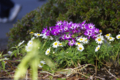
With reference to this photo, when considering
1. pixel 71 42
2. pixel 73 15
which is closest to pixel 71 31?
pixel 71 42

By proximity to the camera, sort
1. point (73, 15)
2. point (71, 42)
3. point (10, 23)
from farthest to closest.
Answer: point (10, 23) → point (73, 15) → point (71, 42)

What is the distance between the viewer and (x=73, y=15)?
3266 millimetres

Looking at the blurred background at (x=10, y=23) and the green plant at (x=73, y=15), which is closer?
the green plant at (x=73, y=15)

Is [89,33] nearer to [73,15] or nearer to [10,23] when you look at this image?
[73,15]

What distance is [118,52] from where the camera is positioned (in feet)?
7.81

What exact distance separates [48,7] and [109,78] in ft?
7.04

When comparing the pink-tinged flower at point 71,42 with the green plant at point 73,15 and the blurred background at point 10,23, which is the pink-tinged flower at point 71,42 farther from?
the blurred background at point 10,23

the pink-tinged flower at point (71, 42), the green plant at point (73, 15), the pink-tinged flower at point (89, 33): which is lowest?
the pink-tinged flower at point (71, 42)

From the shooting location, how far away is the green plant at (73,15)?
2930mm

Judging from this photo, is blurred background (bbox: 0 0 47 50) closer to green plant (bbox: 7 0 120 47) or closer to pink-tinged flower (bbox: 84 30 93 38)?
green plant (bbox: 7 0 120 47)

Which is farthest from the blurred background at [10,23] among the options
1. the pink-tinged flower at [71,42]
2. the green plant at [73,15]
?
the pink-tinged flower at [71,42]

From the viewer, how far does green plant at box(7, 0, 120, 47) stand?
293cm

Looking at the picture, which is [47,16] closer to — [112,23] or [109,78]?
[112,23]

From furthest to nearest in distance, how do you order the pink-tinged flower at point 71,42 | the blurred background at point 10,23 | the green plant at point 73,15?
1. the blurred background at point 10,23
2. the green plant at point 73,15
3. the pink-tinged flower at point 71,42
